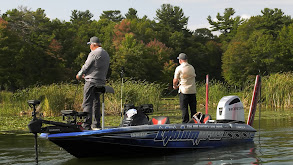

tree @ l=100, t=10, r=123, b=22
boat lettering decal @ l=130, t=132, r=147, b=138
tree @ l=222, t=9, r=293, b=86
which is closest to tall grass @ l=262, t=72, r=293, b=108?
boat lettering decal @ l=130, t=132, r=147, b=138

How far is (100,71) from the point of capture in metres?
9.80

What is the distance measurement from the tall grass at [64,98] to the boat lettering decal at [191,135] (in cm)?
1032

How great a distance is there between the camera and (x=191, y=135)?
33.3 ft

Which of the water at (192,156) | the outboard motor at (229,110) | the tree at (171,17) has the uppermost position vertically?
the tree at (171,17)

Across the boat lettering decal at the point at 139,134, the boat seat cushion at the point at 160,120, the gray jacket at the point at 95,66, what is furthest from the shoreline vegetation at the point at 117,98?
the boat lettering decal at the point at 139,134

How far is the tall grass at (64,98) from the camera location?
20.9m

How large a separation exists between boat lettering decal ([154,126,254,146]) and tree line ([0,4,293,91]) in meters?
36.8

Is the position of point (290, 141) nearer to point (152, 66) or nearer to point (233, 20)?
point (152, 66)

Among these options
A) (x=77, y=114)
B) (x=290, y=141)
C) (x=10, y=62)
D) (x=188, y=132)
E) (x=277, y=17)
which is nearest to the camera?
(x=77, y=114)

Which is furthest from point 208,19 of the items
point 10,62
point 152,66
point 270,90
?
point 270,90

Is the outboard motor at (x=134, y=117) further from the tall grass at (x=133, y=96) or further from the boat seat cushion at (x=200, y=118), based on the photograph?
the tall grass at (x=133, y=96)

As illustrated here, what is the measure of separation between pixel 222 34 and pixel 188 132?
8624cm

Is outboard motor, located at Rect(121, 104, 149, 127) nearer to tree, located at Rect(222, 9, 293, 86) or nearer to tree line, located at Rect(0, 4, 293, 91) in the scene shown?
tree line, located at Rect(0, 4, 293, 91)

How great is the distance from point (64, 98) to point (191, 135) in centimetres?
1162
